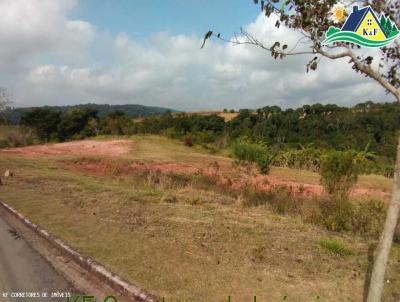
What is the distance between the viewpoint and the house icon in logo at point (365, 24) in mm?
3174

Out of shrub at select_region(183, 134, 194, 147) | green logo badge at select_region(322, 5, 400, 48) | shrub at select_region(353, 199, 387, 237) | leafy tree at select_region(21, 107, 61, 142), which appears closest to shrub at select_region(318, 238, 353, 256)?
shrub at select_region(353, 199, 387, 237)

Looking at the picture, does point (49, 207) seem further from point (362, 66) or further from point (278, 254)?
point (362, 66)

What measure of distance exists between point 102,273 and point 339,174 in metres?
6.43

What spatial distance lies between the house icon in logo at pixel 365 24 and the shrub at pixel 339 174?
6.21 meters

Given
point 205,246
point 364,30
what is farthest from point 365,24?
point 205,246

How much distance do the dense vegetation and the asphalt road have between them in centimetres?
1451

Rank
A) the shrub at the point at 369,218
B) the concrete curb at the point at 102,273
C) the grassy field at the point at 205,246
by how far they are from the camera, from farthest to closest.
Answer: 1. the shrub at the point at 369,218
2. the grassy field at the point at 205,246
3. the concrete curb at the point at 102,273

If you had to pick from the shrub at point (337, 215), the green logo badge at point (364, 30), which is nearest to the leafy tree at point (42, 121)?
Result: the shrub at point (337, 215)

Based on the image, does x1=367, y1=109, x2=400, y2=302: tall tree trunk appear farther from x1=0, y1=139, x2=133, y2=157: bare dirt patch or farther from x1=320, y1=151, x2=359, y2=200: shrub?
x1=0, y1=139, x2=133, y2=157: bare dirt patch

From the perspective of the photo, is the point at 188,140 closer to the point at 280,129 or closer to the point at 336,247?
the point at 280,129

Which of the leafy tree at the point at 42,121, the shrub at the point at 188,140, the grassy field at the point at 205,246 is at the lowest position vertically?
the grassy field at the point at 205,246

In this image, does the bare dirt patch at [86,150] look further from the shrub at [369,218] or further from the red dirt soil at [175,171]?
the shrub at [369,218]

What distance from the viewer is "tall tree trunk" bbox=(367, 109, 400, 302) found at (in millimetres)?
2857

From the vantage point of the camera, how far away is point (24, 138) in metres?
38.7
